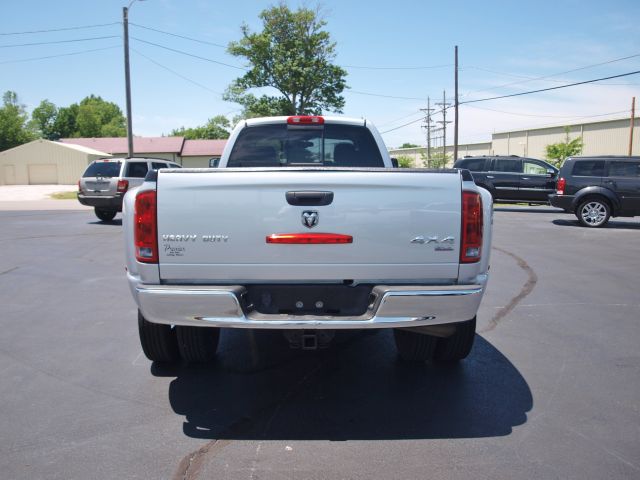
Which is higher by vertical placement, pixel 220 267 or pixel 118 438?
pixel 220 267

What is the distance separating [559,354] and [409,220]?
94.4 inches

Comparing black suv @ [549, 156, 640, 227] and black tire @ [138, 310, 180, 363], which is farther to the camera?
black suv @ [549, 156, 640, 227]

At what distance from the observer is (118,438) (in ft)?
10.8

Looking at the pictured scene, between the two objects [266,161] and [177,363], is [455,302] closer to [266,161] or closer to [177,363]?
[177,363]

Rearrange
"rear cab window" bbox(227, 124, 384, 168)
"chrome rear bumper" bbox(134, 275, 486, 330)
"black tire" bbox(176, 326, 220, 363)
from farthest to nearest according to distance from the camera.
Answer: "rear cab window" bbox(227, 124, 384, 168) → "black tire" bbox(176, 326, 220, 363) → "chrome rear bumper" bbox(134, 275, 486, 330)

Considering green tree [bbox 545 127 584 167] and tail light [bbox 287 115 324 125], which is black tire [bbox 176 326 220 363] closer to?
tail light [bbox 287 115 324 125]

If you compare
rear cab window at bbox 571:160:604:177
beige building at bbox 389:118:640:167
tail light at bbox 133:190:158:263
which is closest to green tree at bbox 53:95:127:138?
beige building at bbox 389:118:640:167

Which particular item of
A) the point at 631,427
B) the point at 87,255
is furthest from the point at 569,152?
the point at 631,427

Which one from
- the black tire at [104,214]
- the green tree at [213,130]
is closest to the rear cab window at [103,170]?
the black tire at [104,214]

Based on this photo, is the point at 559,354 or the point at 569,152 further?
the point at 569,152

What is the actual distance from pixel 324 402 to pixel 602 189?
553 inches

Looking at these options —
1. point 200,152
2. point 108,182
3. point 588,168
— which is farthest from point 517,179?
point 200,152

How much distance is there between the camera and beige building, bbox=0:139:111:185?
2106 inches

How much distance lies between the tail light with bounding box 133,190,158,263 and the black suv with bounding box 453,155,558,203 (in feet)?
59.1
